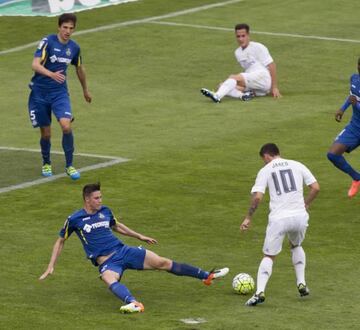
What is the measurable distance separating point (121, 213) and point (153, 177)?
2522 mm

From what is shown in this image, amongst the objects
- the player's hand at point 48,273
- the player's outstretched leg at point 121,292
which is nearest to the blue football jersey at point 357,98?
the player's outstretched leg at point 121,292

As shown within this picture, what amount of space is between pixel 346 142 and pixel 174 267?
20.2 feet

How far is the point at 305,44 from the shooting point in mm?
37875

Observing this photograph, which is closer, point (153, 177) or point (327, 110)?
point (153, 177)

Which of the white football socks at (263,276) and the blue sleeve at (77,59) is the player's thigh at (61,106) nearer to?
the blue sleeve at (77,59)

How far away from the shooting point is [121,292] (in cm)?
1736

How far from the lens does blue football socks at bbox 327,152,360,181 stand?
23375mm

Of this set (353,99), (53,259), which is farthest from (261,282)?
(353,99)

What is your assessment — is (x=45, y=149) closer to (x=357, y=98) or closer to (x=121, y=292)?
(x=357, y=98)

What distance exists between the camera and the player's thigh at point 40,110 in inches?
988

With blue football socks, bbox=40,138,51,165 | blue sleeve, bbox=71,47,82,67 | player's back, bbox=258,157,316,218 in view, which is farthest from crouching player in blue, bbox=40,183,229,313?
blue sleeve, bbox=71,47,82,67

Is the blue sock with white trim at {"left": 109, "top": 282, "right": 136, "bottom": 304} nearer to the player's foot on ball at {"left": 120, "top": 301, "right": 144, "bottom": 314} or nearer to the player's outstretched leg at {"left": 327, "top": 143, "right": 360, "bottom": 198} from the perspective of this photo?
the player's foot on ball at {"left": 120, "top": 301, "right": 144, "bottom": 314}

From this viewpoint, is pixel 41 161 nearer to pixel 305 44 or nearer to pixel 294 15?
pixel 305 44

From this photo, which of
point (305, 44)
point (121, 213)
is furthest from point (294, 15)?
point (121, 213)
